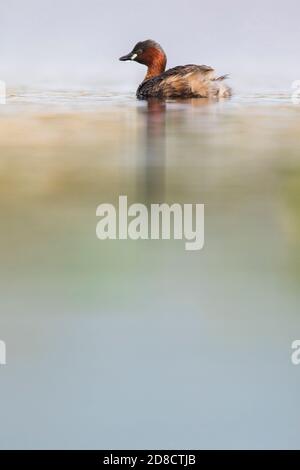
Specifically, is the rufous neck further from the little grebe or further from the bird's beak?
the little grebe

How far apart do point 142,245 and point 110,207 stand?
65 cm

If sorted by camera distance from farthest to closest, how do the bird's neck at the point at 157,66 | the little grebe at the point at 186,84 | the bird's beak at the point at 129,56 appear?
the bird's neck at the point at 157,66 < the bird's beak at the point at 129,56 < the little grebe at the point at 186,84

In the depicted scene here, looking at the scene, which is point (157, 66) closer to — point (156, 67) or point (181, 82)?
point (156, 67)

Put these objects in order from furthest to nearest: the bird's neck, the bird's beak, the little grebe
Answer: the bird's neck → the bird's beak → the little grebe

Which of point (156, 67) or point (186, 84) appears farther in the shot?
point (156, 67)

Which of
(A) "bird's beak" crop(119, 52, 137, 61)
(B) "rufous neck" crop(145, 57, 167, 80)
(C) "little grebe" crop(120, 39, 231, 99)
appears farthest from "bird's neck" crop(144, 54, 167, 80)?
(C) "little grebe" crop(120, 39, 231, 99)

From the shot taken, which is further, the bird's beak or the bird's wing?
the bird's beak

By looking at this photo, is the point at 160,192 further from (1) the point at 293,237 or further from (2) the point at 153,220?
(1) the point at 293,237

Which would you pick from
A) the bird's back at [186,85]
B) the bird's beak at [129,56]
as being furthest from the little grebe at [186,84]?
the bird's beak at [129,56]

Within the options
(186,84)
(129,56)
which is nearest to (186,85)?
(186,84)

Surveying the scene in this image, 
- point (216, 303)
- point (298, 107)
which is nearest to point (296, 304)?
point (216, 303)

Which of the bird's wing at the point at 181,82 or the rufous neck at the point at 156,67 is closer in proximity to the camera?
the bird's wing at the point at 181,82

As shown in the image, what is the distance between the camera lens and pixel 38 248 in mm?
4469

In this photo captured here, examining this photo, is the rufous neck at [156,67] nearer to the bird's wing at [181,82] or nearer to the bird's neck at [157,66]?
the bird's neck at [157,66]
